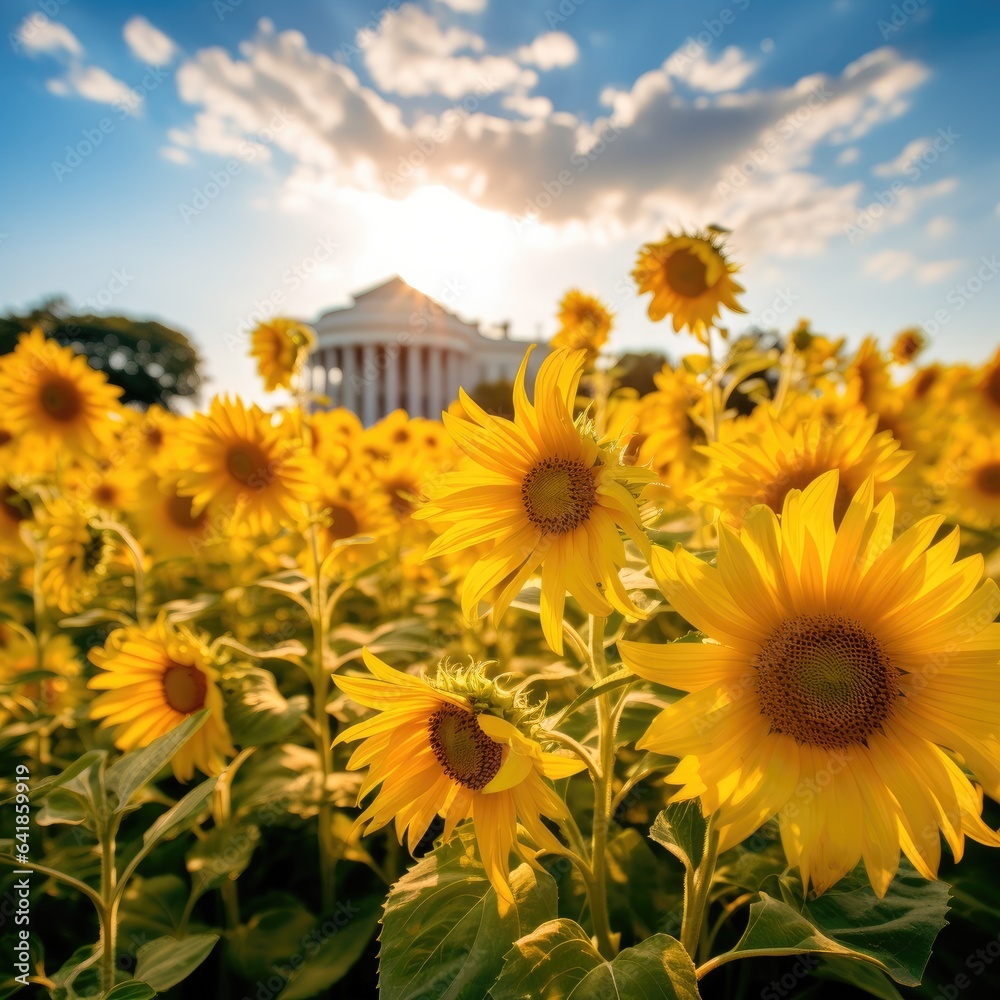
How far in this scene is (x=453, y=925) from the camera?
1.34 meters

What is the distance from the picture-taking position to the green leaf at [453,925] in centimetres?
126

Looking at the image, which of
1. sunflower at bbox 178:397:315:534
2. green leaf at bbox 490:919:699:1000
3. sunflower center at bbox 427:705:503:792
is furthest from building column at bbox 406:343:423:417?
green leaf at bbox 490:919:699:1000

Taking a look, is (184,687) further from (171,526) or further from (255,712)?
(171,526)

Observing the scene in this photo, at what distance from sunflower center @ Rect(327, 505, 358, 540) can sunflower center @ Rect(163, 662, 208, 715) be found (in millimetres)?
1537

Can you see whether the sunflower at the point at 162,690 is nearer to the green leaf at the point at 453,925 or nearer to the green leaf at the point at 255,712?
the green leaf at the point at 255,712

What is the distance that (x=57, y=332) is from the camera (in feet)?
116

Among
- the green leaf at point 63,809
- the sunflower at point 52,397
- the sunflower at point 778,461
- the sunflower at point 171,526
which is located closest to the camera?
the green leaf at point 63,809

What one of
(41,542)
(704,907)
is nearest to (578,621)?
(704,907)

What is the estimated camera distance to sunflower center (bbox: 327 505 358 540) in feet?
12.1

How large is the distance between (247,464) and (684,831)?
2327 mm

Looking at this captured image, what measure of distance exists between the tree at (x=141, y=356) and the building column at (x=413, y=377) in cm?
1697

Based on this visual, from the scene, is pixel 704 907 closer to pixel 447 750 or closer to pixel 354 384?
pixel 447 750

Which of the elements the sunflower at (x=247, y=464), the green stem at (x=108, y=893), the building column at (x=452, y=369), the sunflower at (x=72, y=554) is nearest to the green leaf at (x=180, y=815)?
the green stem at (x=108, y=893)

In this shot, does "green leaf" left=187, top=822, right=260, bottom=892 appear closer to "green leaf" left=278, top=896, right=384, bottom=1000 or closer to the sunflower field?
the sunflower field
